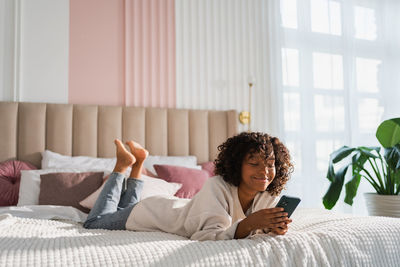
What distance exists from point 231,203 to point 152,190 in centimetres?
89

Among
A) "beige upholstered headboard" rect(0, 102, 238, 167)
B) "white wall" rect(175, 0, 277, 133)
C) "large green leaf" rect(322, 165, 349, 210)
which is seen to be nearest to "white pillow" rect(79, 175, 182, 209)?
"beige upholstered headboard" rect(0, 102, 238, 167)

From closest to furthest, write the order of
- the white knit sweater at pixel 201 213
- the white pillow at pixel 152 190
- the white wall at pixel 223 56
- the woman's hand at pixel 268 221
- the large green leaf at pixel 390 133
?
the woman's hand at pixel 268 221 → the white knit sweater at pixel 201 213 → the white pillow at pixel 152 190 → the large green leaf at pixel 390 133 → the white wall at pixel 223 56

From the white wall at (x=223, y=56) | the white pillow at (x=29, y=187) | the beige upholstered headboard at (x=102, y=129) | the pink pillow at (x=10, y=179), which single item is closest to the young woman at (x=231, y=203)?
the white pillow at (x=29, y=187)

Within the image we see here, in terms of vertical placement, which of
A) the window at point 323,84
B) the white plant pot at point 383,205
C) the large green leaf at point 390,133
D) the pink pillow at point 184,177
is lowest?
the white plant pot at point 383,205

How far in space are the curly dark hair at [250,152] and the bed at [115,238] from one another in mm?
219

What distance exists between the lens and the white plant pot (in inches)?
109

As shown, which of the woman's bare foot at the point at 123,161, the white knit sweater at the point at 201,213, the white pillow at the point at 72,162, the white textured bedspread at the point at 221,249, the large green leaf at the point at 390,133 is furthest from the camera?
the large green leaf at the point at 390,133

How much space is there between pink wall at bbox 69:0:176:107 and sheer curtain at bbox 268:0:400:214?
3.40 feet

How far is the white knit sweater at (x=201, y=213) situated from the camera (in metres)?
1.28

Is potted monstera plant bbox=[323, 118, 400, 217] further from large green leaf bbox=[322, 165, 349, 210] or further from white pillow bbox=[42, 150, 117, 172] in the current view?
white pillow bbox=[42, 150, 117, 172]

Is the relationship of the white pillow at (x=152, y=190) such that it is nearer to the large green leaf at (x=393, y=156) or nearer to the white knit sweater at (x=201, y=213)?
the white knit sweater at (x=201, y=213)

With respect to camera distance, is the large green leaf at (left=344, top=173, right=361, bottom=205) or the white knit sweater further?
the large green leaf at (left=344, top=173, right=361, bottom=205)

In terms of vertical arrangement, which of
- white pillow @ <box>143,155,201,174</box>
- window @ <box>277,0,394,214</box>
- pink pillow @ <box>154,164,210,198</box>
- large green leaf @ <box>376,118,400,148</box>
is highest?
window @ <box>277,0,394,214</box>

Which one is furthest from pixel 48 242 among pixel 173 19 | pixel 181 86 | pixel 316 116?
pixel 316 116
